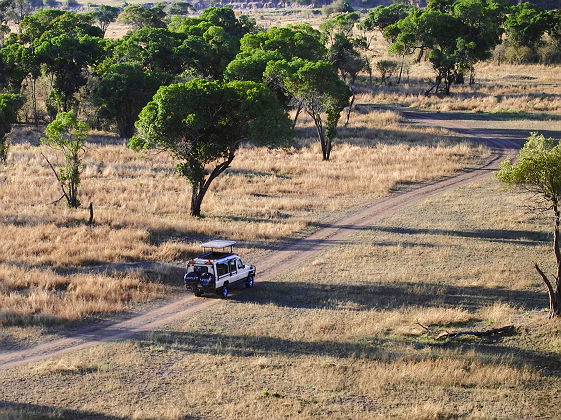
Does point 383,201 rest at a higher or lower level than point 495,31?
lower

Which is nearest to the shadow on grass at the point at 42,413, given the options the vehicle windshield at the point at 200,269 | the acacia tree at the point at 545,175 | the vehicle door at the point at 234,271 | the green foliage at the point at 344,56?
the vehicle windshield at the point at 200,269

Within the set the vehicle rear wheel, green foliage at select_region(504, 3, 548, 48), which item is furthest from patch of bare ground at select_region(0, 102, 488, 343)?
green foliage at select_region(504, 3, 548, 48)


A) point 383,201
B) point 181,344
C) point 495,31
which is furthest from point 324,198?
point 495,31

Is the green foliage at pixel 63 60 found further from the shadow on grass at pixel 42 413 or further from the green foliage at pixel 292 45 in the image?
the shadow on grass at pixel 42 413

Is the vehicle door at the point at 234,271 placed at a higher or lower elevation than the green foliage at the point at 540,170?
lower

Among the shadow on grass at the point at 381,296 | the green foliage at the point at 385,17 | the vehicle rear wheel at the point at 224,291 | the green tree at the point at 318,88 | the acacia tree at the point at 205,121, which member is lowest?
the shadow on grass at the point at 381,296

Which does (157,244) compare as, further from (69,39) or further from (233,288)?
(69,39)
